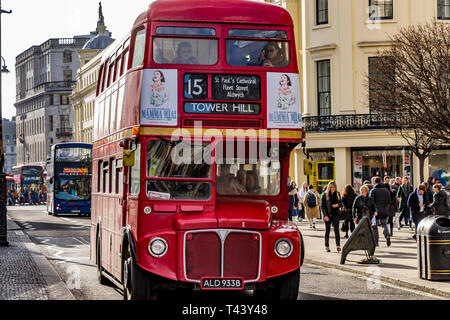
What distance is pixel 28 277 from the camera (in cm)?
1717

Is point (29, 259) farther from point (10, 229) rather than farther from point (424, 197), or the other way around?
point (10, 229)

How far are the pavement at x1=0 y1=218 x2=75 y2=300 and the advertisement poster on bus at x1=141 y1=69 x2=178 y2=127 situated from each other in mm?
3309

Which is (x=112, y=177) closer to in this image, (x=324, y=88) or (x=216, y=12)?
(x=216, y=12)

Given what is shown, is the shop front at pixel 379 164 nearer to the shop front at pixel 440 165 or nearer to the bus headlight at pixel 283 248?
the shop front at pixel 440 165

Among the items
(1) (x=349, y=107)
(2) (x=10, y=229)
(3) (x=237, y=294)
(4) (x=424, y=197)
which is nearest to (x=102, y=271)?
(3) (x=237, y=294)

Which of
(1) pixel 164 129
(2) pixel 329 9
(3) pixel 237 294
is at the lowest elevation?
(3) pixel 237 294

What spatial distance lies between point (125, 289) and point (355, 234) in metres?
8.13

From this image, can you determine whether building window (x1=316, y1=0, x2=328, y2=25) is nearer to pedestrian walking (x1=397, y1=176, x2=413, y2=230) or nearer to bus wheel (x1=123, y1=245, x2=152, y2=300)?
pedestrian walking (x1=397, y1=176, x2=413, y2=230)

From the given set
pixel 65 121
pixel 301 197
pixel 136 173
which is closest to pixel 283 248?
pixel 136 173

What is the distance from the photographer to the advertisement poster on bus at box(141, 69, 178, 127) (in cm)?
1218

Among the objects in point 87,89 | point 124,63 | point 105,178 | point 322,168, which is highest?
point 87,89

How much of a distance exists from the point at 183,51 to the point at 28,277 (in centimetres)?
659

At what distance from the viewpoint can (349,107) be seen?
44.0 metres

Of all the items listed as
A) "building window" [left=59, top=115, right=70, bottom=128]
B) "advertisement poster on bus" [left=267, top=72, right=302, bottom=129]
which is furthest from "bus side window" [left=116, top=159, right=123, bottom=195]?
"building window" [left=59, top=115, right=70, bottom=128]
